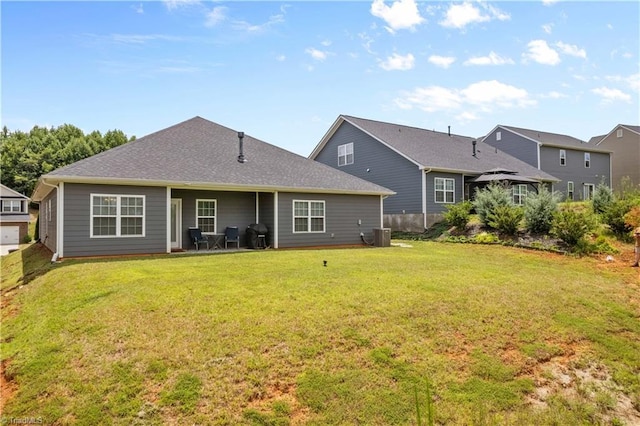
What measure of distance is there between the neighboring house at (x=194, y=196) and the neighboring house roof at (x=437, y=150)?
5.63 meters

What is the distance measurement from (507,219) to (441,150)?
30.0 ft

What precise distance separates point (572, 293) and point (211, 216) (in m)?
11.4

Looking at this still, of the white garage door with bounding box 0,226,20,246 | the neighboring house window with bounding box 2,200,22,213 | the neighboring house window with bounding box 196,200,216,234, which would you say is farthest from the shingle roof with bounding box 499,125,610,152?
the neighboring house window with bounding box 2,200,22,213

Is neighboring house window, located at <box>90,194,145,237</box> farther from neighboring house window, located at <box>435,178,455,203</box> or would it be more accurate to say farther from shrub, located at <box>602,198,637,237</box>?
shrub, located at <box>602,198,637,237</box>

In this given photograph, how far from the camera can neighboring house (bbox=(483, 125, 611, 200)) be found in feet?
92.6

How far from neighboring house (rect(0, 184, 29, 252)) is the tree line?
10905 millimetres

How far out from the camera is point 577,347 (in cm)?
573

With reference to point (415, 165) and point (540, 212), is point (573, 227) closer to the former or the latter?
point (540, 212)

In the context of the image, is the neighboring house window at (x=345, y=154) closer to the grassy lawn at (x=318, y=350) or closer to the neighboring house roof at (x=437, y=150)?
the neighboring house roof at (x=437, y=150)

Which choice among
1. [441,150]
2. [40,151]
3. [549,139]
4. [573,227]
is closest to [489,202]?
[573,227]

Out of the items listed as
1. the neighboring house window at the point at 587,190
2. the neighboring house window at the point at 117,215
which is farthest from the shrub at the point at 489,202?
the neighboring house window at the point at 587,190

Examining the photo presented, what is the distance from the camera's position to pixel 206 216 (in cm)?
1454

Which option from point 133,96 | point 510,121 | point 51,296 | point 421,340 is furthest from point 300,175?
point 510,121

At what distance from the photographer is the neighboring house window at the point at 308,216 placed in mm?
15281
